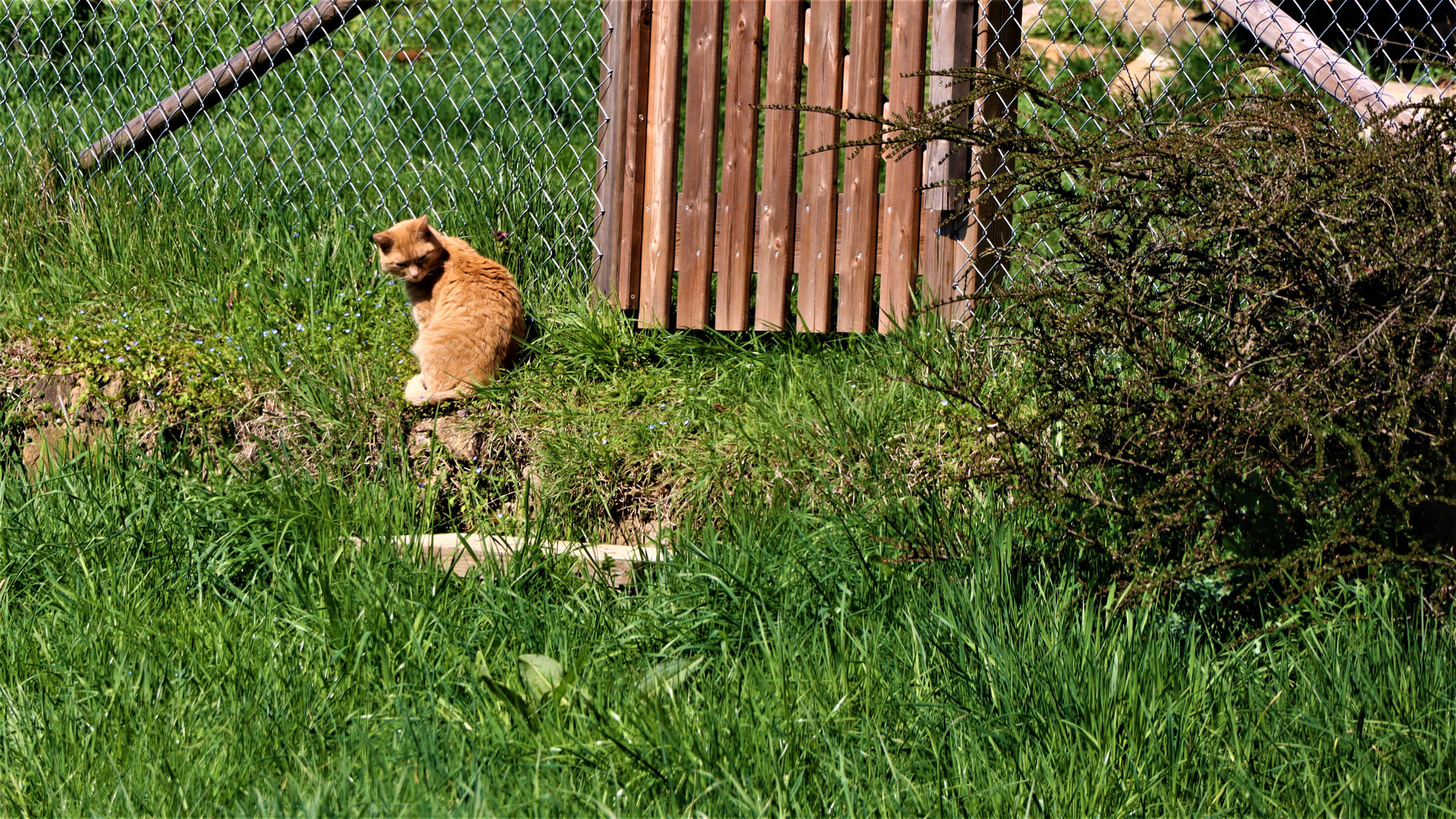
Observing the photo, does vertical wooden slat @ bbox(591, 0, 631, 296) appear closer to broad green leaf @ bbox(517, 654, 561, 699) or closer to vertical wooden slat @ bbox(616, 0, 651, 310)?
vertical wooden slat @ bbox(616, 0, 651, 310)

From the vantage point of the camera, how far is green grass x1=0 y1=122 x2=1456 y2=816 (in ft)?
7.07

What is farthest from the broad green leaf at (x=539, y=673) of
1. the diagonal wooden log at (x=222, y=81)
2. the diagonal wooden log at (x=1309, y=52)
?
the diagonal wooden log at (x=222, y=81)

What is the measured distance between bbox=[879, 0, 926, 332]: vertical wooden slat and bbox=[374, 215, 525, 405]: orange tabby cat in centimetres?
136

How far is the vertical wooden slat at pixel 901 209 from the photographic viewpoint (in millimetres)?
4316

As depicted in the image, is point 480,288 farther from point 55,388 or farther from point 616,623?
point 616,623

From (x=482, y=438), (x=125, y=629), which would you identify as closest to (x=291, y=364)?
(x=482, y=438)

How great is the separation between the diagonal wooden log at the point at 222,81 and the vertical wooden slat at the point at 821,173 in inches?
75.3

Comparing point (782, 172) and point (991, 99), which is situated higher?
point (991, 99)

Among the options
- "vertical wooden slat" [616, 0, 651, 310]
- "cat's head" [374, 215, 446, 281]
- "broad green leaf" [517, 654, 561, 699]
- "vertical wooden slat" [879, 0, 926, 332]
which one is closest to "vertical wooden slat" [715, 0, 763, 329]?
"vertical wooden slat" [616, 0, 651, 310]

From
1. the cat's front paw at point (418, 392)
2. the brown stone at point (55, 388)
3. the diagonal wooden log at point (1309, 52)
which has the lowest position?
the brown stone at point (55, 388)

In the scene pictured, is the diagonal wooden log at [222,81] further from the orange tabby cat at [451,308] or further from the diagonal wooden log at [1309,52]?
the diagonal wooden log at [1309,52]

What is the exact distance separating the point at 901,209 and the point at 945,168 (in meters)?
0.21

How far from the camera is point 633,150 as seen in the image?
459 centimetres

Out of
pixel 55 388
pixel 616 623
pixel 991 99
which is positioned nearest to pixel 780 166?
pixel 991 99
